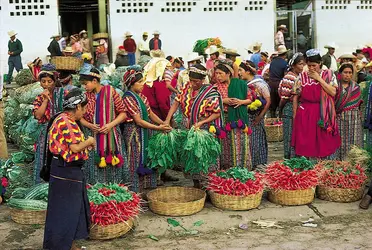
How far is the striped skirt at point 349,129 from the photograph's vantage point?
7.15 metres

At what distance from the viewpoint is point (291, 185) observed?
6.13 m

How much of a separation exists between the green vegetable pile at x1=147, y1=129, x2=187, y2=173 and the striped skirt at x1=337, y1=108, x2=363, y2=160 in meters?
2.33

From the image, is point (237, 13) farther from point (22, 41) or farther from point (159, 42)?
point (22, 41)

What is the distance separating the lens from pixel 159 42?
18.0 m

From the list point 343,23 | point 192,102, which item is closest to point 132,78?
point 192,102

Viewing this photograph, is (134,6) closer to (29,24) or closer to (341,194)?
(29,24)

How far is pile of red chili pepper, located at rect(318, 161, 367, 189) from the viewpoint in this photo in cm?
622

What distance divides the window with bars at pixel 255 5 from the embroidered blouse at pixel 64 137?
15.6 metres

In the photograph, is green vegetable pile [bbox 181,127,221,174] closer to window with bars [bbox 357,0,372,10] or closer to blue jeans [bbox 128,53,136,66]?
blue jeans [bbox 128,53,136,66]

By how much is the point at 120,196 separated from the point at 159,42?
13108 millimetres

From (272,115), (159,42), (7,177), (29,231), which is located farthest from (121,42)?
(29,231)

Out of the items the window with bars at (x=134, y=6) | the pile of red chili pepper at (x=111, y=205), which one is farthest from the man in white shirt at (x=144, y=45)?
the pile of red chili pepper at (x=111, y=205)

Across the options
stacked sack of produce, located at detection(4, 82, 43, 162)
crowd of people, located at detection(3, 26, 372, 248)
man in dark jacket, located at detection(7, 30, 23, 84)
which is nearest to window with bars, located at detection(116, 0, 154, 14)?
man in dark jacket, located at detection(7, 30, 23, 84)

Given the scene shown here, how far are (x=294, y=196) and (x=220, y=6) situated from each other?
13944 mm
